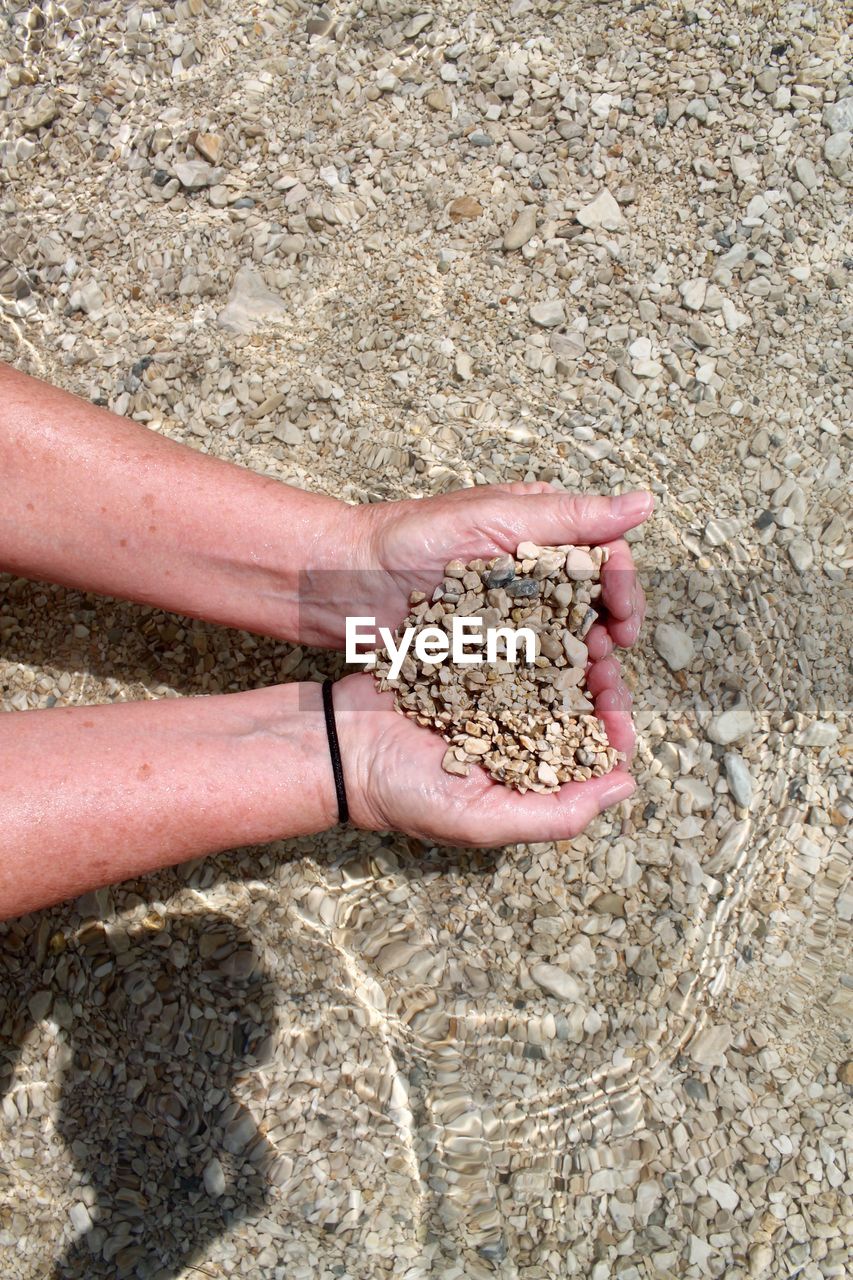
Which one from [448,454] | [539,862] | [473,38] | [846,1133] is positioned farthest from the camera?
[473,38]

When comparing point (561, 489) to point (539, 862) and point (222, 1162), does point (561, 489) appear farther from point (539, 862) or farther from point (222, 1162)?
point (222, 1162)

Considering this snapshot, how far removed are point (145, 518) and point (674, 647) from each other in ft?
4.18

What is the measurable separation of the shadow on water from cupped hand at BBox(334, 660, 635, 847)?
1.86 feet

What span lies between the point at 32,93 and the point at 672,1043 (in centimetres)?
307

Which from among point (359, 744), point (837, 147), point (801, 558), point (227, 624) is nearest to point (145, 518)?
point (227, 624)

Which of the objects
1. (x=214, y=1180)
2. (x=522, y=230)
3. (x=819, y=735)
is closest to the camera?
(x=214, y=1180)

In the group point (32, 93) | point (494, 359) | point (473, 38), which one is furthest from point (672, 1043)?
point (32, 93)

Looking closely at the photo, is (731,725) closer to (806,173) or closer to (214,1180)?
(806,173)

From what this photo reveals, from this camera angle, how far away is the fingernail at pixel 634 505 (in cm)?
201

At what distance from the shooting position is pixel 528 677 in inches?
79.7

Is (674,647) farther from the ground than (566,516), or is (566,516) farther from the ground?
(566,516)

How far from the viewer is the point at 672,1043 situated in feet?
7.27

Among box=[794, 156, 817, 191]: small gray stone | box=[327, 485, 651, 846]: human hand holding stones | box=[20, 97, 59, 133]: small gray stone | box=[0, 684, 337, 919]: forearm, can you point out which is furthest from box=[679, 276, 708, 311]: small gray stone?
box=[20, 97, 59, 133]: small gray stone

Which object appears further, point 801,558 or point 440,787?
point 801,558
